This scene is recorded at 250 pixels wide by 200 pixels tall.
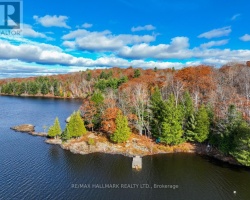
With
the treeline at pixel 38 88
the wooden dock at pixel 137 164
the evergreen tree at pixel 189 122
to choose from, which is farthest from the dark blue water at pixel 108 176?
the treeline at pixel 38 88

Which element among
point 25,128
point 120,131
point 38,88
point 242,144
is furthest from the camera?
point 38,88

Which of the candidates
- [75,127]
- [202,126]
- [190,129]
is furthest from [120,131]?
[202,126]

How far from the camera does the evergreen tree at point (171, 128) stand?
47.4 meters

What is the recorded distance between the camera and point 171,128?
156 ft

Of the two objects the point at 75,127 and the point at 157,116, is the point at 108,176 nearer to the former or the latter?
the point at 75,127

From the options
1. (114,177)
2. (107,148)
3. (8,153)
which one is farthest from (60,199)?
(8,153)

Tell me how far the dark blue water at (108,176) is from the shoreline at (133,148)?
5.53ft

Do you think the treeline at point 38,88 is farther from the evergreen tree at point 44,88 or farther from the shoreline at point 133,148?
the shoreline at point 133,148

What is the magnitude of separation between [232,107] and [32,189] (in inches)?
1441

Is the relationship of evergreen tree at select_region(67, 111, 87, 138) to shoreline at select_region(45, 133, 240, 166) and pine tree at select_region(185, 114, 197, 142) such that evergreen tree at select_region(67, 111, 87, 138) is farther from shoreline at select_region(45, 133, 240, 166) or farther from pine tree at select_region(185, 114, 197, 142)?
pine tree at select_region(185, 114, 197, 142)

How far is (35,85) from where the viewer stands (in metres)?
164

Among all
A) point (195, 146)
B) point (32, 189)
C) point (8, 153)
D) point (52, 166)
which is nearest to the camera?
point (32, 189)

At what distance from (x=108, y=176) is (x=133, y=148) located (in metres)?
12.0

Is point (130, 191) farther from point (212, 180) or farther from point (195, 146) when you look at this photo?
point (195, 146)
